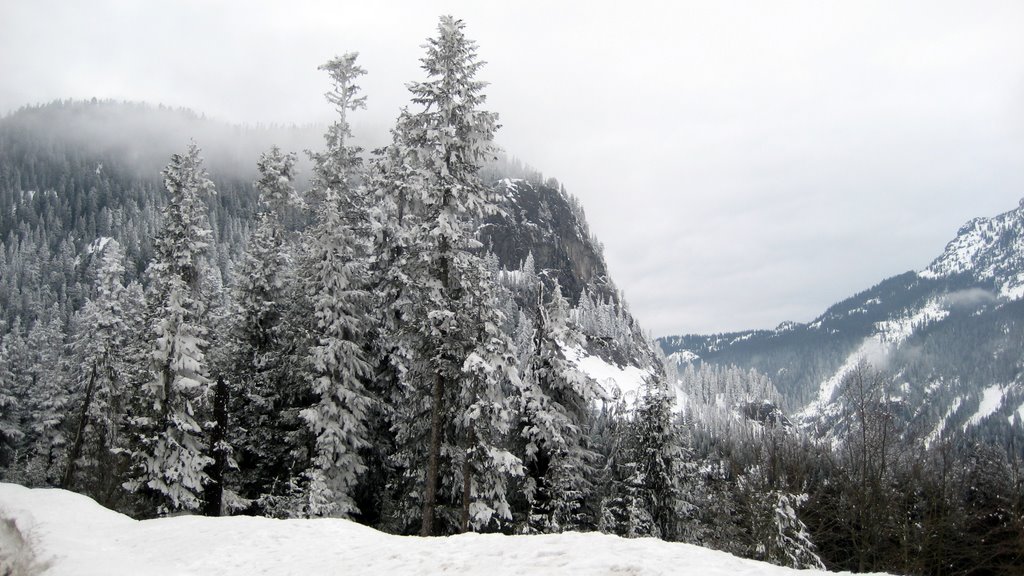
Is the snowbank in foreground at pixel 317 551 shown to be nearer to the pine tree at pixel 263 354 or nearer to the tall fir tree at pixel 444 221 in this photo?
the tall fir tree at pixel 444 221

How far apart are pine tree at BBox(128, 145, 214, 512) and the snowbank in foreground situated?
7.02m

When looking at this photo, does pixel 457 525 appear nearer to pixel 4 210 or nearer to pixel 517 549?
pixel 517 549

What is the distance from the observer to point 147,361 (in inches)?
938

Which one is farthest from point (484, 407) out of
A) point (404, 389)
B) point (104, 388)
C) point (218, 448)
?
point (104, 388)

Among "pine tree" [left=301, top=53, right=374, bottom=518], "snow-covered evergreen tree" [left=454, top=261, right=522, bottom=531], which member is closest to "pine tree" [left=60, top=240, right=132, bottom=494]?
"pine tree" [left=301, top=53, right=374, bottom=518]

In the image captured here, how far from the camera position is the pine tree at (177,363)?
2156 centimetres

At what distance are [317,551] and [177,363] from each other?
556 inches

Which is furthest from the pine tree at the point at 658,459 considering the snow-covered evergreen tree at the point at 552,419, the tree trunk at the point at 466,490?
the tree trunk at the point at 466,490

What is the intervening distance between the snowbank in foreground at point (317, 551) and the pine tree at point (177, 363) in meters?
7.02

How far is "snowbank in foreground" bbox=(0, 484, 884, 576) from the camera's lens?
834 cm

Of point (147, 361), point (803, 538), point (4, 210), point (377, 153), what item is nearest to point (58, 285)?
point (4, 210)

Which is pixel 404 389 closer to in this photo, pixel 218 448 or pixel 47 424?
pixel 218 448

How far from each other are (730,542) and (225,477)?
26958mm

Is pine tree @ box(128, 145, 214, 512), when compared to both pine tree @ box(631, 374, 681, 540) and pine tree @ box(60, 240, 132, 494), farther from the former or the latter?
pine tree @ box(631, 374, 681, 540)
